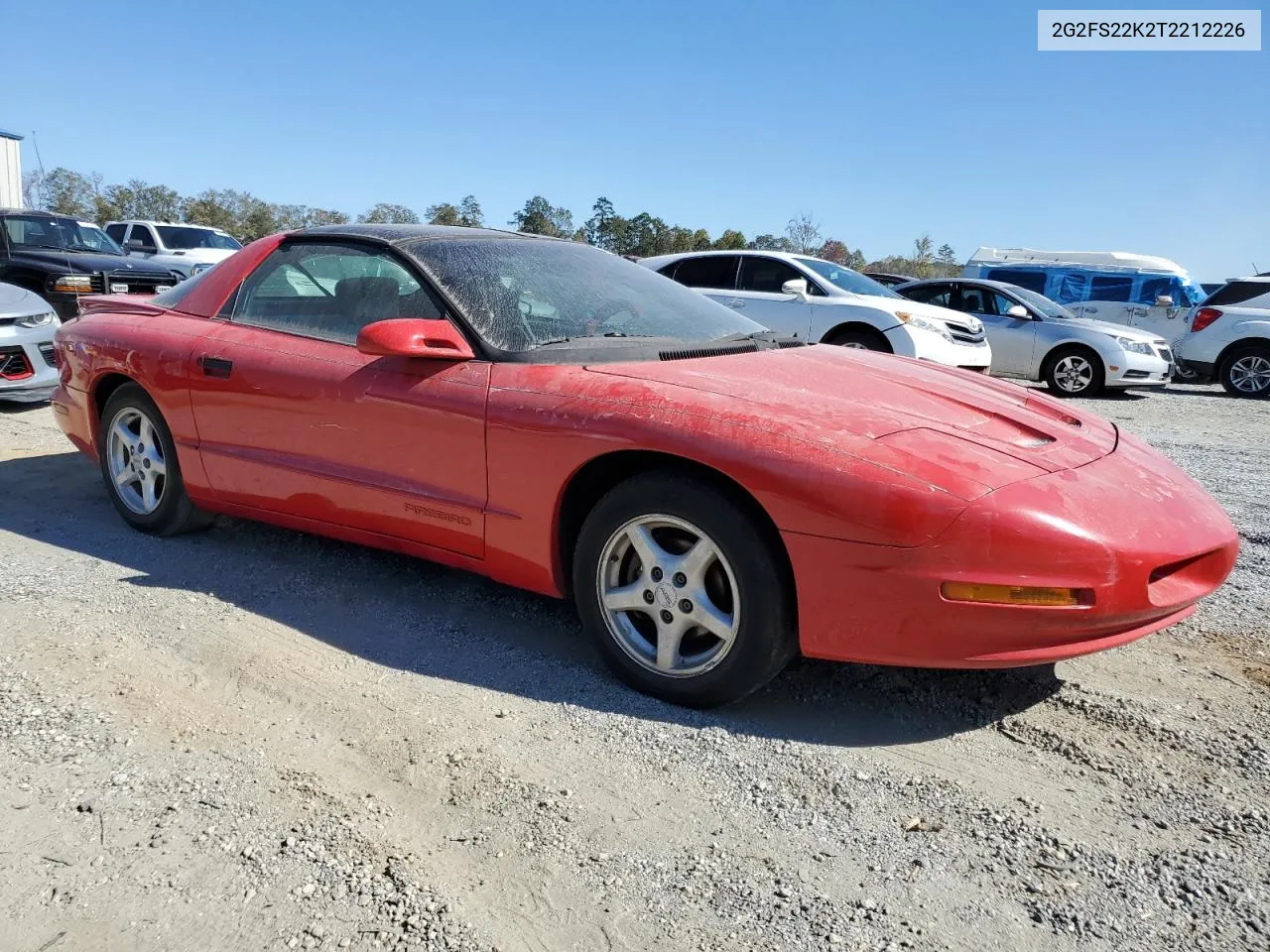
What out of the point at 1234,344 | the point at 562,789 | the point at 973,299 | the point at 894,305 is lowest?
the point at 562,789

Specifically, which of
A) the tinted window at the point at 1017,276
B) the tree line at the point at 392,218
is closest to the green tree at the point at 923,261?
the tree line at the point at 392,218

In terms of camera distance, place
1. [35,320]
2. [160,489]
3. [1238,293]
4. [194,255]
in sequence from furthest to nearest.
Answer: [194,255] < [1238,293] < [35,320] < [160,489]

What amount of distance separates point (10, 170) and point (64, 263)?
15257mm

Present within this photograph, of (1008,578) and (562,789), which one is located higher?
(1008,578)

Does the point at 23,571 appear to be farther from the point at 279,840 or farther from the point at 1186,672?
the point at 1186,672

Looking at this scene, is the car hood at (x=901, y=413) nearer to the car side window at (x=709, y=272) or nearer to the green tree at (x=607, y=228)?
the car side window at (x=709, y=272)

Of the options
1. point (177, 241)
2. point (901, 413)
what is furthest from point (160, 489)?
point (177, 241)

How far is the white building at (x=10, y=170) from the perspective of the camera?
69.8ft

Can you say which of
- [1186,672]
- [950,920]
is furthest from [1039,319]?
[950,920]

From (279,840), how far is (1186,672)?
2674mm

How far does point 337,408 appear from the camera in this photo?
333cm

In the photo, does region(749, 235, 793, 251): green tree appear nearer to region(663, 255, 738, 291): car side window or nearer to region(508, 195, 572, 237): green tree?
region(508, 195, 572, 237): green tree

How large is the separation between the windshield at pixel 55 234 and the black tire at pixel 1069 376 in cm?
1144

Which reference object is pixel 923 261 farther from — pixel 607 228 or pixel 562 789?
pixel 562 789
